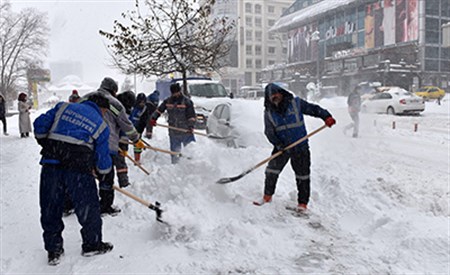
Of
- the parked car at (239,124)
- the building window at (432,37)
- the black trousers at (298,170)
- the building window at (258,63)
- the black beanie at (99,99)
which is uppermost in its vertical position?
the building window at (258,63)

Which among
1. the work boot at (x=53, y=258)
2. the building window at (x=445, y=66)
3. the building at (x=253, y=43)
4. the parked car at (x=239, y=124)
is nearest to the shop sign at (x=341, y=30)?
the building window at (x=445, y=66)

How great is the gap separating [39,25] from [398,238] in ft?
118

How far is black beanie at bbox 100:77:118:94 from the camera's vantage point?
4.66m

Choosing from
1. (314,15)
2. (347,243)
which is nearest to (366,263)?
(347,243)

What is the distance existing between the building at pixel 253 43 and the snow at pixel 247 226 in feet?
225

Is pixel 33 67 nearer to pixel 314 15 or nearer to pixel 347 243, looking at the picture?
pixel 347 243

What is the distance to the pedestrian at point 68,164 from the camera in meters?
3.33

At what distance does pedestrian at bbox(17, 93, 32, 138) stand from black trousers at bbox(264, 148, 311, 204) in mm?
10620

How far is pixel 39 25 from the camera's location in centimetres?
3338

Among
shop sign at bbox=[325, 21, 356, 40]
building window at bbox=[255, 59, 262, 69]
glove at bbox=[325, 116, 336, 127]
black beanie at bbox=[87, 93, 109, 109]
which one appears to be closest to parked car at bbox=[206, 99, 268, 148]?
glove at bbox=[325, 116, 336, 127]

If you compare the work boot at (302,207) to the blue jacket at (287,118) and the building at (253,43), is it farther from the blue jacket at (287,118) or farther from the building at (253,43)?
the building at (253,43)

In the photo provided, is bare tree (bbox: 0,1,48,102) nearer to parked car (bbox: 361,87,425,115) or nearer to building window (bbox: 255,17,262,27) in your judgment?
parked car (bbox: 361,87,425,115)

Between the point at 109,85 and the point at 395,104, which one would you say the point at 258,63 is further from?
the point at 109,85

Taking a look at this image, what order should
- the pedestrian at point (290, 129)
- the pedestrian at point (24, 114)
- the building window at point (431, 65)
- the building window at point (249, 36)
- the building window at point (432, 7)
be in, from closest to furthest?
1. the pedestrian at point (290, 129)
2. the pedestrian at point (24, 114)
3. the building window at point (431, 65)
4. the building window at point (432, 7)
5. the building window at point (249, 36)
